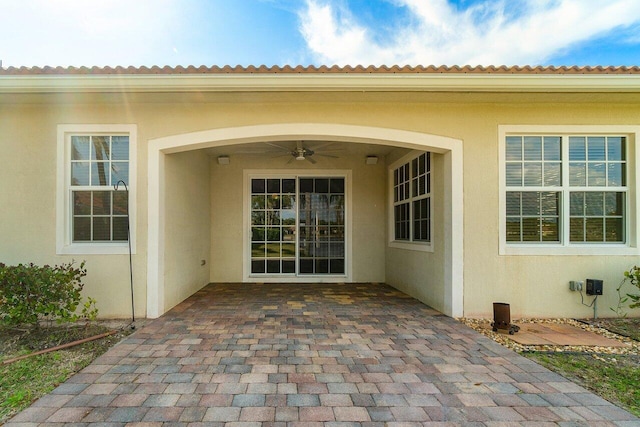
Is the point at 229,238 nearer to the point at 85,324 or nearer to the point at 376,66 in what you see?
the point at 85,324

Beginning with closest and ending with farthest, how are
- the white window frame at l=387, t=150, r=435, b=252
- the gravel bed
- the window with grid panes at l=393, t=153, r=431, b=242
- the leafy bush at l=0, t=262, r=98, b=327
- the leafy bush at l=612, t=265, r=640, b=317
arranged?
the gravel bed
the leafy bush at l=0, t=262, r=98, b=327
the leafy bush at l=612, t=265, r=640, b=317
the white window frame at l=387, t=150, r=435, b=252
the window with grid panes at l=393, t=153, r=431, b=242

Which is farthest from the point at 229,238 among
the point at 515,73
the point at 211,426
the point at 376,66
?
the point at 515,73

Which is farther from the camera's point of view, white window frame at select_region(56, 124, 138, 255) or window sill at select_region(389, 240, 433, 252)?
window sill at select_region(389, 240, 433, 252)

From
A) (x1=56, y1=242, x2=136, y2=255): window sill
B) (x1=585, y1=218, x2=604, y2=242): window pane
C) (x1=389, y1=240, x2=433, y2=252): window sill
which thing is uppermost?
(x1=585, y1=218, x2=604, y2=242): window pane

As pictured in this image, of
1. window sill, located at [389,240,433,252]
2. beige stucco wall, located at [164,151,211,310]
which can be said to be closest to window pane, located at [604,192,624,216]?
window sill, located at [389,240,433,252]

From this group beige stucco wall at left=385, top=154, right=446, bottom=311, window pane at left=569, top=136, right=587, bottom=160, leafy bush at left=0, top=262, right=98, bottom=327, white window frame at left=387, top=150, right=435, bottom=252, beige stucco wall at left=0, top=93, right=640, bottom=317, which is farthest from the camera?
white window frame at left=387, top=150, right=435, bottom=252

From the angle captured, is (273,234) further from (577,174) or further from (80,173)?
(577,174)

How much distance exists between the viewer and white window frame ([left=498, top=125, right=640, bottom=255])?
4.86 meters

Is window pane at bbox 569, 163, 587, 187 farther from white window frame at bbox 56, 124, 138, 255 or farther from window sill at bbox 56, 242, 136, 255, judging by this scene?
window sill at bbox 56, 242, 136, 255

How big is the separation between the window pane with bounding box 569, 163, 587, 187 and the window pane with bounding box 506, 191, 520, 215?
863 mm

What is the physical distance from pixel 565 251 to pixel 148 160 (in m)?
6.39

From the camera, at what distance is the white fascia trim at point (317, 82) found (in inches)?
169

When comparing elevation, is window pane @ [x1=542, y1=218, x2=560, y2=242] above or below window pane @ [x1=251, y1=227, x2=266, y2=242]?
above

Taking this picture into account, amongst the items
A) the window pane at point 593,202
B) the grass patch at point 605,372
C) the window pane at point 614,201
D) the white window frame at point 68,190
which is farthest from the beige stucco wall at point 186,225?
the window pane at point 614,201
